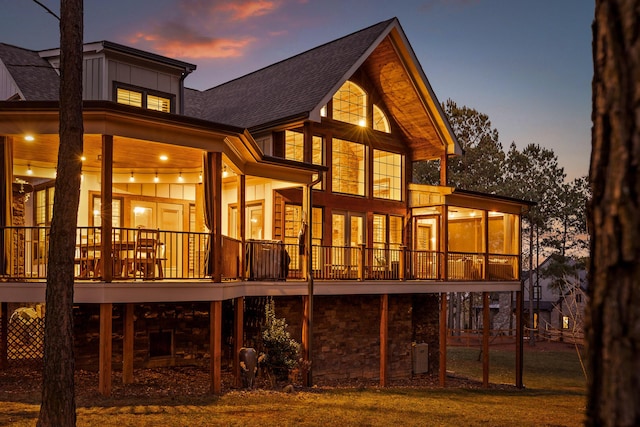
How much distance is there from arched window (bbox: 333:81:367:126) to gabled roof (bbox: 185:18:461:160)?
848 mm

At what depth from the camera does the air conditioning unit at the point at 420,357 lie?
22125 mm

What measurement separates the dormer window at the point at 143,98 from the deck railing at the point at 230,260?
3.55 m

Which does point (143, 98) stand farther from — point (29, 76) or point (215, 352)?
point (215, 352)

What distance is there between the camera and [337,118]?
20859 millimetres

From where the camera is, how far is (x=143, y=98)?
17.0 meters

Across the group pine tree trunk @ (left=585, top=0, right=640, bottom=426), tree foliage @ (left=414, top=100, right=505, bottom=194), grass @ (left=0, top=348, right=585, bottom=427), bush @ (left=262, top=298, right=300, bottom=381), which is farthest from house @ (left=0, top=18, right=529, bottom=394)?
tree foliage @ (left=414, top=100, right=505, bottom=194)

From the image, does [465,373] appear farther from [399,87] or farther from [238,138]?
[238,138]

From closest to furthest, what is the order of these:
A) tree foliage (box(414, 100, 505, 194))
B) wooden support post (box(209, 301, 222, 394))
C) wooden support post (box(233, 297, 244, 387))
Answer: wooden support post (box(209, 301, 222, 394)) → wooden support post (box(233, 297, 244, 387)) → tree foliage (box(414, 100, 505, 194))

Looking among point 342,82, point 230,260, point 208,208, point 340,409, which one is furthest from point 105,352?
point 342,82

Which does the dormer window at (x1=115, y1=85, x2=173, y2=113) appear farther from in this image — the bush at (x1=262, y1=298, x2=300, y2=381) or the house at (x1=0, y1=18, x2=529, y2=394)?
the bush at (x1=262, y1=298, x2=300, y2=381)

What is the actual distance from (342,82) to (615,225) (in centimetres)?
1762

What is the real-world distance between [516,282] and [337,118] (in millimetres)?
9376

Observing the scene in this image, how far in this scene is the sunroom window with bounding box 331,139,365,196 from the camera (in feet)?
68.1

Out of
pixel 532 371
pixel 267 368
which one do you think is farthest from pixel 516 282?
pixel 267 368
